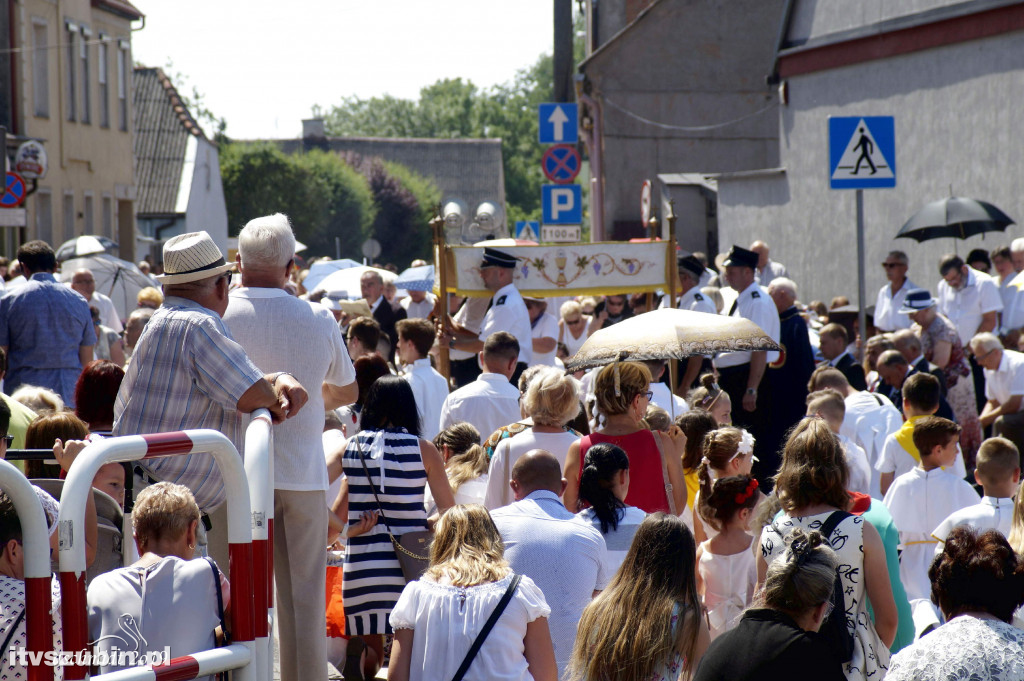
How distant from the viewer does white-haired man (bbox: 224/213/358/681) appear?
5.10 meters

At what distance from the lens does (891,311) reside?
13883 millimetres

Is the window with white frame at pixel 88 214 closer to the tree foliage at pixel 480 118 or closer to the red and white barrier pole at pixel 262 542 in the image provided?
the red and white barrier pole at pixel 262 542

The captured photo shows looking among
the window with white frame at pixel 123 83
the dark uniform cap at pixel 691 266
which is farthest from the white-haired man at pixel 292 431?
the window with white frame at pixel 123 83

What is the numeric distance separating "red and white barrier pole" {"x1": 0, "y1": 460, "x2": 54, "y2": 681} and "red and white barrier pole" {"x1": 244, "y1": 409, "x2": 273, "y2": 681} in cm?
61

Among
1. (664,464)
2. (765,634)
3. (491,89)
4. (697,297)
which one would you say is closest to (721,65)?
(697,297)

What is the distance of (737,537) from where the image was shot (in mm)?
5730

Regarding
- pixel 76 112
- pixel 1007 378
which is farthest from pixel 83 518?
pixel 76 112

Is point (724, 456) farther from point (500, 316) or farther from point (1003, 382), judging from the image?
point (1003, 382)

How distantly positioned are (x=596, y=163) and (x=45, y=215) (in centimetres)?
1357

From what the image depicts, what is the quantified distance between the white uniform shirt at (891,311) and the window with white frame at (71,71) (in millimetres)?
23696

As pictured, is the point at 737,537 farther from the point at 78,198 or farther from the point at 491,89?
the point at 491,89

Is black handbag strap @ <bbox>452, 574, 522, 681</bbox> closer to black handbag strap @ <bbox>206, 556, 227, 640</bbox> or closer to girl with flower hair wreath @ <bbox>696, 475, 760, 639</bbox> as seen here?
black handbag strap @ <bbox>206, 556, 227, 640</bbox>

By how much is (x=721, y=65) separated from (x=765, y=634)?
91.7 ft

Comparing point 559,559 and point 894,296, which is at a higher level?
point 894,296
